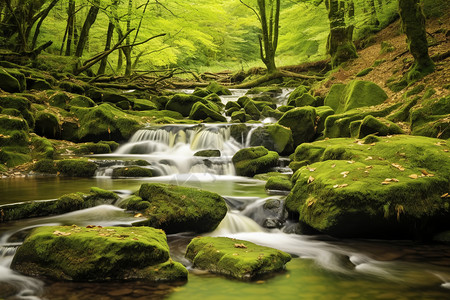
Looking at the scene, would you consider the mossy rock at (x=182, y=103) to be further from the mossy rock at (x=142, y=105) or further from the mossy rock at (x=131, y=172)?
the mossy rock at (x=131, y=172)

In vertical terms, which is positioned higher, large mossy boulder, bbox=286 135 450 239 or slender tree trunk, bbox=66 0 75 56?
slender tree trunk, bbox=66 0 75 56

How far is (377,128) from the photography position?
793 centimetres

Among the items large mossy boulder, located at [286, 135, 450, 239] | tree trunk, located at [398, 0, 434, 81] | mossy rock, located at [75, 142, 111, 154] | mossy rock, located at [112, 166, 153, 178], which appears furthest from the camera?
mossy rock, located at [75, 142, 111, 154]

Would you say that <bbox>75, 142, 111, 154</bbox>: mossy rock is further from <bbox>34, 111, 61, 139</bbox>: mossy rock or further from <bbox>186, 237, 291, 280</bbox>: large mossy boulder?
<bbox>186, 237, 291, 280</bbox>: large mossy boulder

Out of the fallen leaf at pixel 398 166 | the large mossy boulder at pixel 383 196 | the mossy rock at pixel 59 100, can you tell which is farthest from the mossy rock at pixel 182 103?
the fallen leaf at pixel 398 166

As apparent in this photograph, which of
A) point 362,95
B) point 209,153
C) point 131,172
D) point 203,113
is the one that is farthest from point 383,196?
point 203,113

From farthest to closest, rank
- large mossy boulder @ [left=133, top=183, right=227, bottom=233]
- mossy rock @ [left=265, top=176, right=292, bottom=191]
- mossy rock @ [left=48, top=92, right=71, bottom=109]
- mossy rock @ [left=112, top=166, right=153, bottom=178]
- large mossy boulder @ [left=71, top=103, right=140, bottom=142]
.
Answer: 1. mossy rock @ [left=48, top=92, right=71, bottom=109]
2. large mossy boulder @ [left=71, top=103, right=140, bottom=142]
3. mossy rock @ [left=112, top=166, right=153, bottom=178]
4. mossy rock @ [left=265, top=176, right=292, bottom=191]
5. large mossy boulder @ [left=133, top=183, right=227, bottom=233]

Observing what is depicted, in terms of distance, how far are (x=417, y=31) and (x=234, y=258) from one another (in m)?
8.23

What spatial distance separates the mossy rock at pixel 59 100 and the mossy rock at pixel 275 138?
639 centimetres

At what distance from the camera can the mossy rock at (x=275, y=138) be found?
10664 millimetres

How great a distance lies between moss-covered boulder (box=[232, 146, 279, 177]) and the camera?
934 cm

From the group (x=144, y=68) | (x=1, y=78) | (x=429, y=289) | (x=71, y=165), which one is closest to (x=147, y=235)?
(x=429, y=289)

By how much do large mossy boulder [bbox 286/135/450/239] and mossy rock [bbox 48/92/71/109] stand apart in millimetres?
9492

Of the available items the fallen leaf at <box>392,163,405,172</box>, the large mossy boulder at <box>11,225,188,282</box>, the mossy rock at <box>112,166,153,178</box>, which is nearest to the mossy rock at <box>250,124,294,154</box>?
the mossy rock at <box>112,166,153,178</box>
